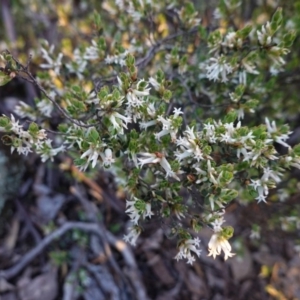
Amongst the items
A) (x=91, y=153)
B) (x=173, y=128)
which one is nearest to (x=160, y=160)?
(x=173, y=128)

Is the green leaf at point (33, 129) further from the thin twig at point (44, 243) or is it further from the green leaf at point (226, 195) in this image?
the thin twig at point (44, 243)

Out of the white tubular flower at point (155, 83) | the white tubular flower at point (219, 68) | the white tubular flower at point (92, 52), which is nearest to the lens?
the white tubular flower at point (155, 83)

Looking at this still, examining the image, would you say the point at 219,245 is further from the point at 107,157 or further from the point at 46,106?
the point at 46,106

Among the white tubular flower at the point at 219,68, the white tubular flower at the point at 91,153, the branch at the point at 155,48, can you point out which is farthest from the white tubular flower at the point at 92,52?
the white tubular flower at the point at 91,153

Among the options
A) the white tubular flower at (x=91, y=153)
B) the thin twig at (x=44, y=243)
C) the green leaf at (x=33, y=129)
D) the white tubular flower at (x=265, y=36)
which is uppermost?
the green leaf at (x=33, y=129)

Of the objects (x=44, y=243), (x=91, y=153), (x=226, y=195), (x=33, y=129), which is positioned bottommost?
(x=44, y=243)

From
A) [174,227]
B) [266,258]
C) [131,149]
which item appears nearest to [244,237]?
[266,258]

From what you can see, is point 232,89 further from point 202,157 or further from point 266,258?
→ point 266,258

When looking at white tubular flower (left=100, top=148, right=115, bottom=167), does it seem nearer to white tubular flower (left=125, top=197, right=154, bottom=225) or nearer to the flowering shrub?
the flowering shrub
